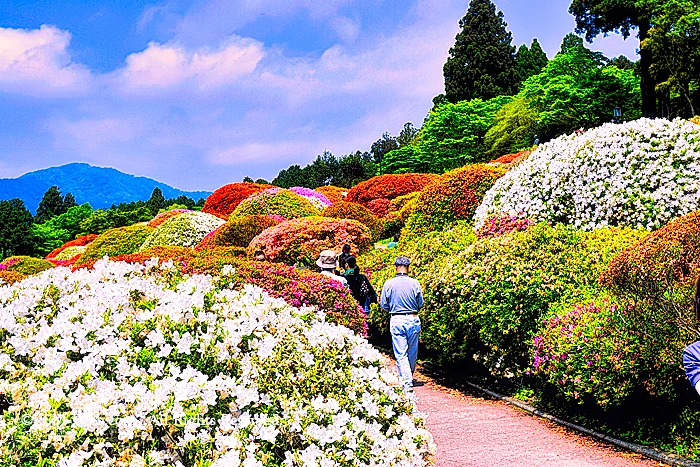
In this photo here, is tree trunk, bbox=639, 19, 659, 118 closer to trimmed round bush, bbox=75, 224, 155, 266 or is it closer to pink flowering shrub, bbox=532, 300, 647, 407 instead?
trimmed round bush, bbox=75, 224, 155, 266

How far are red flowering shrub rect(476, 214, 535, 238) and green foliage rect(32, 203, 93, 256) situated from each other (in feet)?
179

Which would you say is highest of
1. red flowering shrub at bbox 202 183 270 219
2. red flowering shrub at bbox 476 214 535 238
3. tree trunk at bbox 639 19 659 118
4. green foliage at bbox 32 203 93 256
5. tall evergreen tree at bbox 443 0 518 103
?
tall evergreen tree at bbox 443 0 518 103

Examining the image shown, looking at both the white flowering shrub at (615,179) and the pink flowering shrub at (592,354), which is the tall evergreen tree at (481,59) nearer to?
the white flowering shrub at (615,179)

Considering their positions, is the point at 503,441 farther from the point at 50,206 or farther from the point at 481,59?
the point at 50,206

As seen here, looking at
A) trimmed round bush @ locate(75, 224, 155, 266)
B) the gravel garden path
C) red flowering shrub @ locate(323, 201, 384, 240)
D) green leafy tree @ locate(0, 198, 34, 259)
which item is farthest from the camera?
green leafy tree @ locate(0, 198, 34, 259)

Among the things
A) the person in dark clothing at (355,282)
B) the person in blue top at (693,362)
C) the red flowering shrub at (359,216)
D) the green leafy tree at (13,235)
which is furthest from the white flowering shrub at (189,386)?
the green leafy tree at (13,235)

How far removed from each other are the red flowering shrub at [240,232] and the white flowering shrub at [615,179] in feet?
23.5

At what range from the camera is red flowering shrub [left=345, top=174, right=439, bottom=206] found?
912 inches

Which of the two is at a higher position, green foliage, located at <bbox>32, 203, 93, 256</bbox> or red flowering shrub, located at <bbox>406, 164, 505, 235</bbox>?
green foliage, located at <bbox>32, 203, 93, 256</bbox>

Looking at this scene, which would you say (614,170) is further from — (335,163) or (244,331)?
(335,163)

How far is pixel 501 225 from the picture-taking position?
35.0ft

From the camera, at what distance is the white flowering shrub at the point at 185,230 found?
20.2 m

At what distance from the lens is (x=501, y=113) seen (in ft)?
132

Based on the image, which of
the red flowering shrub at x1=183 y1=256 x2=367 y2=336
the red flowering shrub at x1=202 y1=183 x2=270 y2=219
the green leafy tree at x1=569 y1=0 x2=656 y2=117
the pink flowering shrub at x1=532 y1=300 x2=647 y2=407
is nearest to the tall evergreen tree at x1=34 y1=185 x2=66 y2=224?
the red flowering shrub at x1=202 y1=183 x2=270 y2=219
